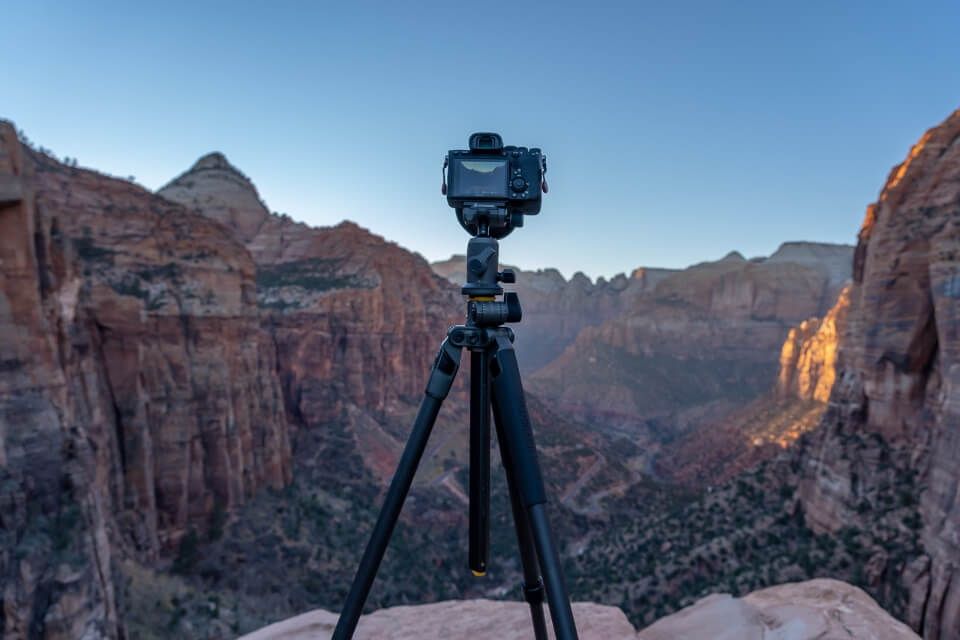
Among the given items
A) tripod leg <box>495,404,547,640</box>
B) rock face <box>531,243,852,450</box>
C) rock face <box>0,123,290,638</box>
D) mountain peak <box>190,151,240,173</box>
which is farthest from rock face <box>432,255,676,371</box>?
tripod leg <box>495,404,547,640</box>

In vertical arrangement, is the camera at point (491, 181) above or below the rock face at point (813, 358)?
above

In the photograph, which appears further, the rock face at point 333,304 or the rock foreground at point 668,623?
the rock face at point 333,304

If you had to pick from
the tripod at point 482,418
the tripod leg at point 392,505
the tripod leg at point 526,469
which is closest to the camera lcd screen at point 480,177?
the tripod at point 482,418

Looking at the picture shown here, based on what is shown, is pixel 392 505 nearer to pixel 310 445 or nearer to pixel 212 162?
pixel 310 445

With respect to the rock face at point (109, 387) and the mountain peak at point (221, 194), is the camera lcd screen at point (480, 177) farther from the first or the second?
the mountain peak at point (221, 194)

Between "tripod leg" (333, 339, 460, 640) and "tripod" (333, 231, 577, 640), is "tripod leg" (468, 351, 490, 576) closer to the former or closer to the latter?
"tripod" (333, 231, 577, 640)

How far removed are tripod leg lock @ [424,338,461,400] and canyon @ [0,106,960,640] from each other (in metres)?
3.22

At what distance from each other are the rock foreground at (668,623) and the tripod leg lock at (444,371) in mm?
2742

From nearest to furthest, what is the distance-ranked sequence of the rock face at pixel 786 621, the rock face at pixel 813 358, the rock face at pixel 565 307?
1. the rock face at pixel 786 621
2. the rock face at pixel 813 358
3. the rock face at pixel 565 307

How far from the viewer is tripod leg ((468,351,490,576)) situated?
2.79 m

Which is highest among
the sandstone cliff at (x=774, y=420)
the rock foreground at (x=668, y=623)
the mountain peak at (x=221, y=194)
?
the mountain peak at (x=221, y=194)

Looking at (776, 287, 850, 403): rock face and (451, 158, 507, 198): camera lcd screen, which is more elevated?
(451, 158, 507, 198): camera lcd screen

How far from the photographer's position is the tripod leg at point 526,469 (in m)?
2.14

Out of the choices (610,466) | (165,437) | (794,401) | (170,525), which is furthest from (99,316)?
(794,401)
